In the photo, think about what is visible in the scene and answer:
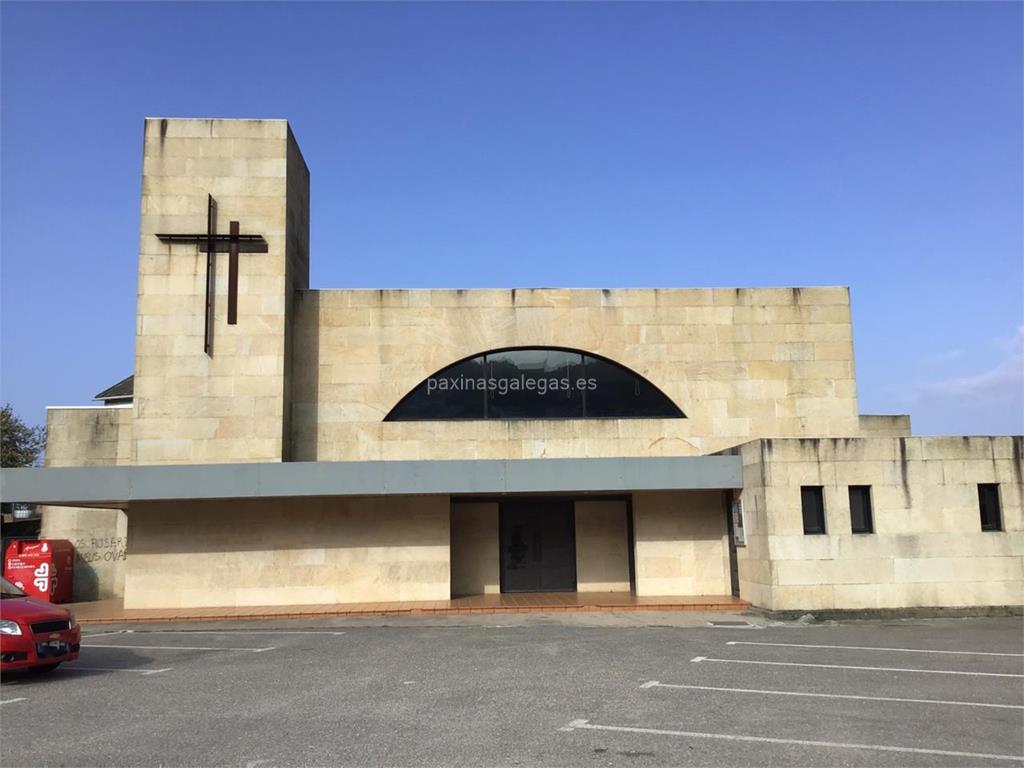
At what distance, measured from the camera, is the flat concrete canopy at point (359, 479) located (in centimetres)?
1777

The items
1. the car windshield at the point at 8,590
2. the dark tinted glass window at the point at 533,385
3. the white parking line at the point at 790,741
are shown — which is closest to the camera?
the white parking line at the point at 790,741

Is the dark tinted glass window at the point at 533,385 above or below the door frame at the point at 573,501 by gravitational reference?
above

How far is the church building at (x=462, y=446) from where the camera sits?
17.1m

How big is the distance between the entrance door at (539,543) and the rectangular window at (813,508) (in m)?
6.22

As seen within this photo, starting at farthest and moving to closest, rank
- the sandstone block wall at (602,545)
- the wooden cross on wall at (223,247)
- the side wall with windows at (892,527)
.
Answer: the sandstone block wall at (602,545) < the wooden cross on wall at (223,247) < the side wall with windows at (892,527)

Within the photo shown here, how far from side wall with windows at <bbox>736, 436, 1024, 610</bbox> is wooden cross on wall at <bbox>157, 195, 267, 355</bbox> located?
477 inches

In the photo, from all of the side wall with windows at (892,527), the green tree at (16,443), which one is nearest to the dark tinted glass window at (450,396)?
the side wall with windows at (892,527)

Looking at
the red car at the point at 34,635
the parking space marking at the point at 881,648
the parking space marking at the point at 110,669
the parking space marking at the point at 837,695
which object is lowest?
the parking space marking at the point at 881,648

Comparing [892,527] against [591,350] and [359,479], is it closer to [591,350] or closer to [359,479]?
[591,350]

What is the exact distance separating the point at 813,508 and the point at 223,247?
1439 cm

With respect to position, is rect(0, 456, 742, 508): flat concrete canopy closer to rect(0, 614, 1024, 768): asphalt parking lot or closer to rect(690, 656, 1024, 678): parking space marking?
rect(0, 614, 1024, 768): asphalt parking lot

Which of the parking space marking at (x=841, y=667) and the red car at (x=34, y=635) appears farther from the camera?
the parking space marking at (x=841, y=667)

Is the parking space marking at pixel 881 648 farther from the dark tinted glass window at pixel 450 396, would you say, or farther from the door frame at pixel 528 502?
the dark tinted glass window at pixel 450 396

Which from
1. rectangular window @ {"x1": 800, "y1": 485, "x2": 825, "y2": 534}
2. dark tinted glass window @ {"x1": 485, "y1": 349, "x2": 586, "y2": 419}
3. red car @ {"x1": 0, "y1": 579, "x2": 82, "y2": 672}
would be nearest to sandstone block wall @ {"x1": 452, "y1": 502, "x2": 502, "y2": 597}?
dark tinted glass window @ {"x1": 485, "y1": 349, "x2": 586, "y2": 419}
